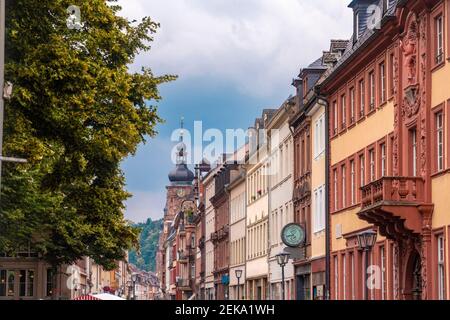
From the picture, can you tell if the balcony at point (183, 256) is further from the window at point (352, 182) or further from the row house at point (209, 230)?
the window at point (352, 182)

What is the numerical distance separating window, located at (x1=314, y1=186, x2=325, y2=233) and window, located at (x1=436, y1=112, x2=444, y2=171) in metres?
21.3

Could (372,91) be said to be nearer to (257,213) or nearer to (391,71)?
(391,71)

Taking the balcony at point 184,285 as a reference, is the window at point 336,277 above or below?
below

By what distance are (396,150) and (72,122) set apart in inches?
495

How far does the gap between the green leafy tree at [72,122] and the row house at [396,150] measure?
8.01 m

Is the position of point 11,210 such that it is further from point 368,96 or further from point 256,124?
point 256,124

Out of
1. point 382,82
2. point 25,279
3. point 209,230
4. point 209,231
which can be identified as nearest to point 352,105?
point 382,82

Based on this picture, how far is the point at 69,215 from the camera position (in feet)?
162

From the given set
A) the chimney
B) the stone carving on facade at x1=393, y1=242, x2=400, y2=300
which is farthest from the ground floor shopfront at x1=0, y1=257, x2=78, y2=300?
the stone carving on facade at x1=393, y1=242, x2=400, y2=300

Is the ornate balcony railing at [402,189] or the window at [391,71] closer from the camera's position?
the ornate balcony railing at [402,189]

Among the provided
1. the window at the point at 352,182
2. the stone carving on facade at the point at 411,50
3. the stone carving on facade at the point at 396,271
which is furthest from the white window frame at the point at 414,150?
the window at the point at 352,182

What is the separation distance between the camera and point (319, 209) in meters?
54.5

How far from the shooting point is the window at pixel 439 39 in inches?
1244

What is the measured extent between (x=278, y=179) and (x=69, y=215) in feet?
76.6
